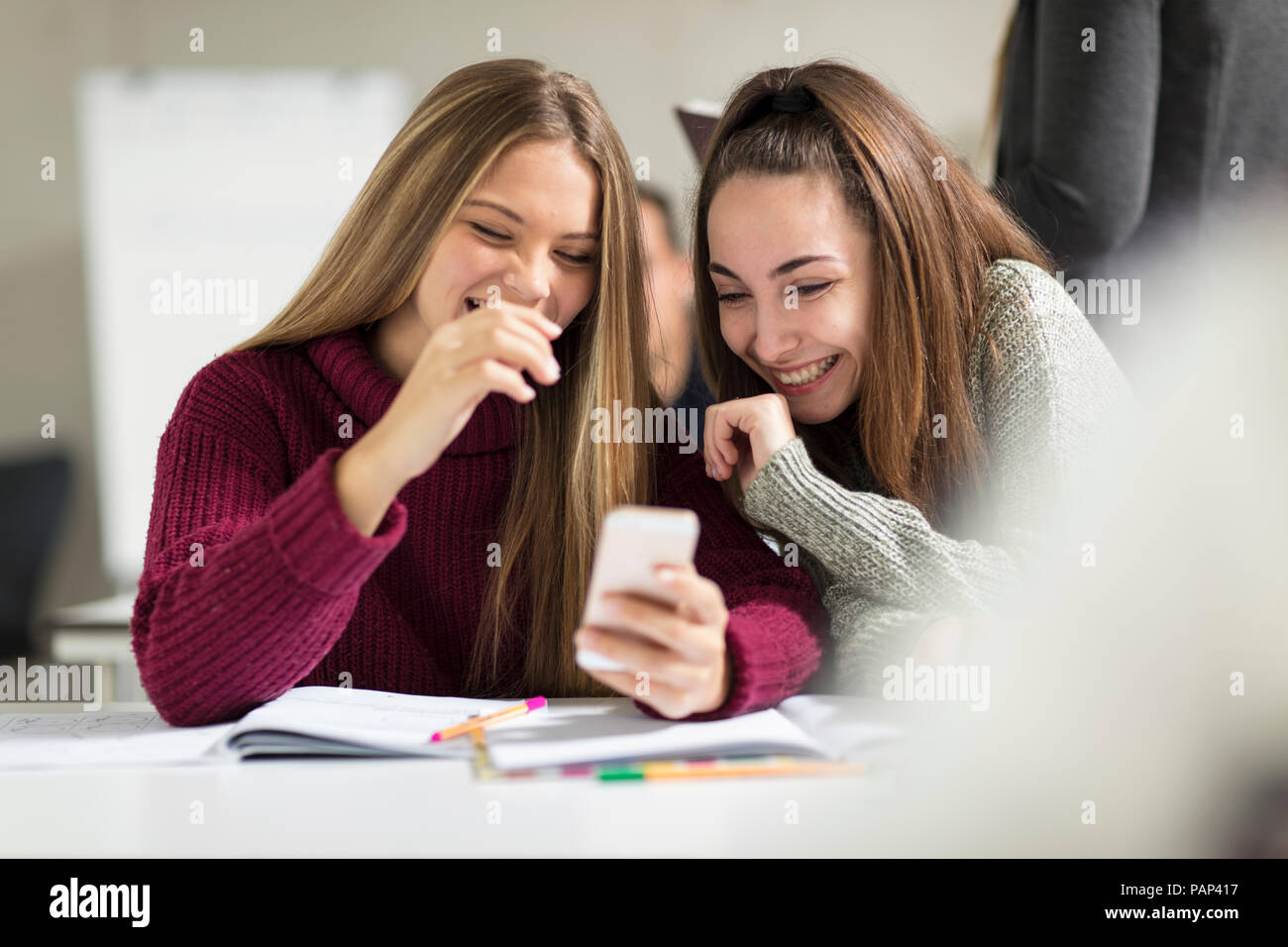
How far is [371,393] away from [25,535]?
343 cm

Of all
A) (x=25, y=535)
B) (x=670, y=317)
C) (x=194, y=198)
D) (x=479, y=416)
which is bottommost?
(x=25, y=535)

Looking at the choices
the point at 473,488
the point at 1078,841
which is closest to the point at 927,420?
the point at 473,488

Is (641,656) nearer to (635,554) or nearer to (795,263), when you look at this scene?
(635,554)

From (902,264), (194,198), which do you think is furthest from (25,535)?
(902,264)

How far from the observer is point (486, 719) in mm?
900

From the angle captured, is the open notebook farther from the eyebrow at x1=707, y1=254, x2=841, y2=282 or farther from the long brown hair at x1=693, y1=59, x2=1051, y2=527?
the eyebrow at x1=707, y1=254, x2=841, y2=282

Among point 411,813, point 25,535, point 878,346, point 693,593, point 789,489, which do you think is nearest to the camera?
point 411,813

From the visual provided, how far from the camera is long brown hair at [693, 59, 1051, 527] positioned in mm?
1202

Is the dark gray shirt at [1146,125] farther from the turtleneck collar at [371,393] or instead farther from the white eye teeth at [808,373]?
the turtleneck collar at [371,393]

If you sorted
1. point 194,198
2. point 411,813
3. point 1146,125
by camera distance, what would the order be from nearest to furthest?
point 411,813
point 1146,125
point 194,198

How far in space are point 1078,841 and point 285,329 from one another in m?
0.92

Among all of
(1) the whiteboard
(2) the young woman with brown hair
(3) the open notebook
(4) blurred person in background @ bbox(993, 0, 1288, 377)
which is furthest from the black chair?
(4) blurred person in background @ bbox(993, 0, 1288, 377)
